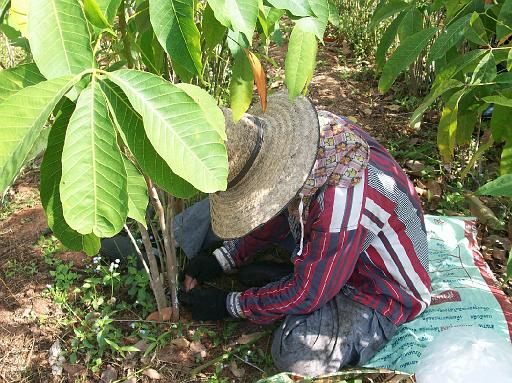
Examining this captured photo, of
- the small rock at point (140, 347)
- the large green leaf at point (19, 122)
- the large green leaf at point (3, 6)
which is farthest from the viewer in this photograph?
the small rock at point (140, 347)

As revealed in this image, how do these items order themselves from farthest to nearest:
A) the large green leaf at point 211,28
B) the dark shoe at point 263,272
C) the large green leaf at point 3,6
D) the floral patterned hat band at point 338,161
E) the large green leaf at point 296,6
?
the dark shoe at point 263,272, the floral patterned hat band at point 338,161, the large green leaf at point 211,28, the large green leaf at point 296,6, the large green leaf at point 3,6

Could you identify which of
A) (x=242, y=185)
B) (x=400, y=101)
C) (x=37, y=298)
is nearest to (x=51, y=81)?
(x=242, y=185)

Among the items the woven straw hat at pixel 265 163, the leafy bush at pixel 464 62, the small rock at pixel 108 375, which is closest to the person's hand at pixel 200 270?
the small rock at pixel 108 375

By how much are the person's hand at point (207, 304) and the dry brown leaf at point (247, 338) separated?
10 cm

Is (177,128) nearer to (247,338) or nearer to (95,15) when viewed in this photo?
(95,15)

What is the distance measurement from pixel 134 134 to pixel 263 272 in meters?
1.40

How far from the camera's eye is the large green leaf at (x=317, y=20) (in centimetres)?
111

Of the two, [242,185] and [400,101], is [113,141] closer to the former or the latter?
A: [242,185]

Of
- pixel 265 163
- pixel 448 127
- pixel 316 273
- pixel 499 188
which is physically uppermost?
pixel 499 188

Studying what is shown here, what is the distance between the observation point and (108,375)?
1993 mm

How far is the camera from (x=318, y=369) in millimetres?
1952

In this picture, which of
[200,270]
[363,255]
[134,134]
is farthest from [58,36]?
[200,270]

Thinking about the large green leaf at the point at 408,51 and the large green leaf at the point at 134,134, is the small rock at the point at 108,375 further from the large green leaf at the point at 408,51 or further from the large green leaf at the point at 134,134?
the large green leaf at the point at 408,51

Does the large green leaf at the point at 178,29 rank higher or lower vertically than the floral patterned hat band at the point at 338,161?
higher
